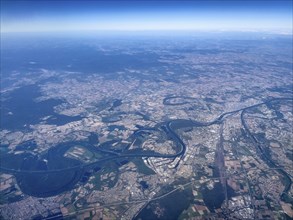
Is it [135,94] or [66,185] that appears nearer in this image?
[66,185]

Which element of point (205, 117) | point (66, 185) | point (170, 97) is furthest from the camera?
point (170, 97)

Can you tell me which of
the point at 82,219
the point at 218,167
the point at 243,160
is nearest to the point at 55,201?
the point at 82,219

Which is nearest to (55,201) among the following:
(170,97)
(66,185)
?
(66,185)

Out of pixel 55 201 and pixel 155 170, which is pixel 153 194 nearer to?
pixel 155 170

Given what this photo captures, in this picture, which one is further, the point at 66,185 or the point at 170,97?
the point at 170,97

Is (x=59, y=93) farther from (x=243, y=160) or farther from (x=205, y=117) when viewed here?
(x=243, y=160)

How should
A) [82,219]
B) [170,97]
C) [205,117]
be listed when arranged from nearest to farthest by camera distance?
[82,219], [205,117], [170,97]
